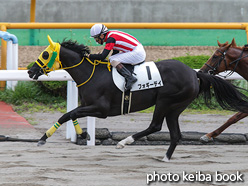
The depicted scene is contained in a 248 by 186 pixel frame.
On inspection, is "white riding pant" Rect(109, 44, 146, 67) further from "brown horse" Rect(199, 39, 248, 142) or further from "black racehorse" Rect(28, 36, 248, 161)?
"brown horse" Rect(199, 39, 248, 142)

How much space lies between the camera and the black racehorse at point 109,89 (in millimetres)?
5613

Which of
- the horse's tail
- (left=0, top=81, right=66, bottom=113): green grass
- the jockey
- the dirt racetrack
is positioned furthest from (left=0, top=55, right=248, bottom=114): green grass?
the jockey

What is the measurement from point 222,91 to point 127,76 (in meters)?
1.25

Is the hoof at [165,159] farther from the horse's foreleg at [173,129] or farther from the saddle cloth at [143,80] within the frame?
the saddle cloth at [143,80]

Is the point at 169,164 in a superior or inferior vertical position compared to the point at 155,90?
inferior

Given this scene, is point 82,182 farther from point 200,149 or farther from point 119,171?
point 200,149

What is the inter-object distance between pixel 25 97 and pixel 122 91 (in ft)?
12.3

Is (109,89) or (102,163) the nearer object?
(102,163)

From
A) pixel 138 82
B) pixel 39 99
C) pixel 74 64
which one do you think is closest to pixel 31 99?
pixel 39 99

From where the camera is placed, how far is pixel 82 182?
450 centimetres

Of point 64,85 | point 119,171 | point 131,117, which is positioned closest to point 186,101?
point 119,171

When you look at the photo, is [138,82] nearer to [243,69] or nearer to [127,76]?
[127,76]

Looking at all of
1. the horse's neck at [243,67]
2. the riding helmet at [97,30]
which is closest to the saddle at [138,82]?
the riding helmet at [97,30]

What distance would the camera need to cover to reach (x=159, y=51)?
36.8 feet
